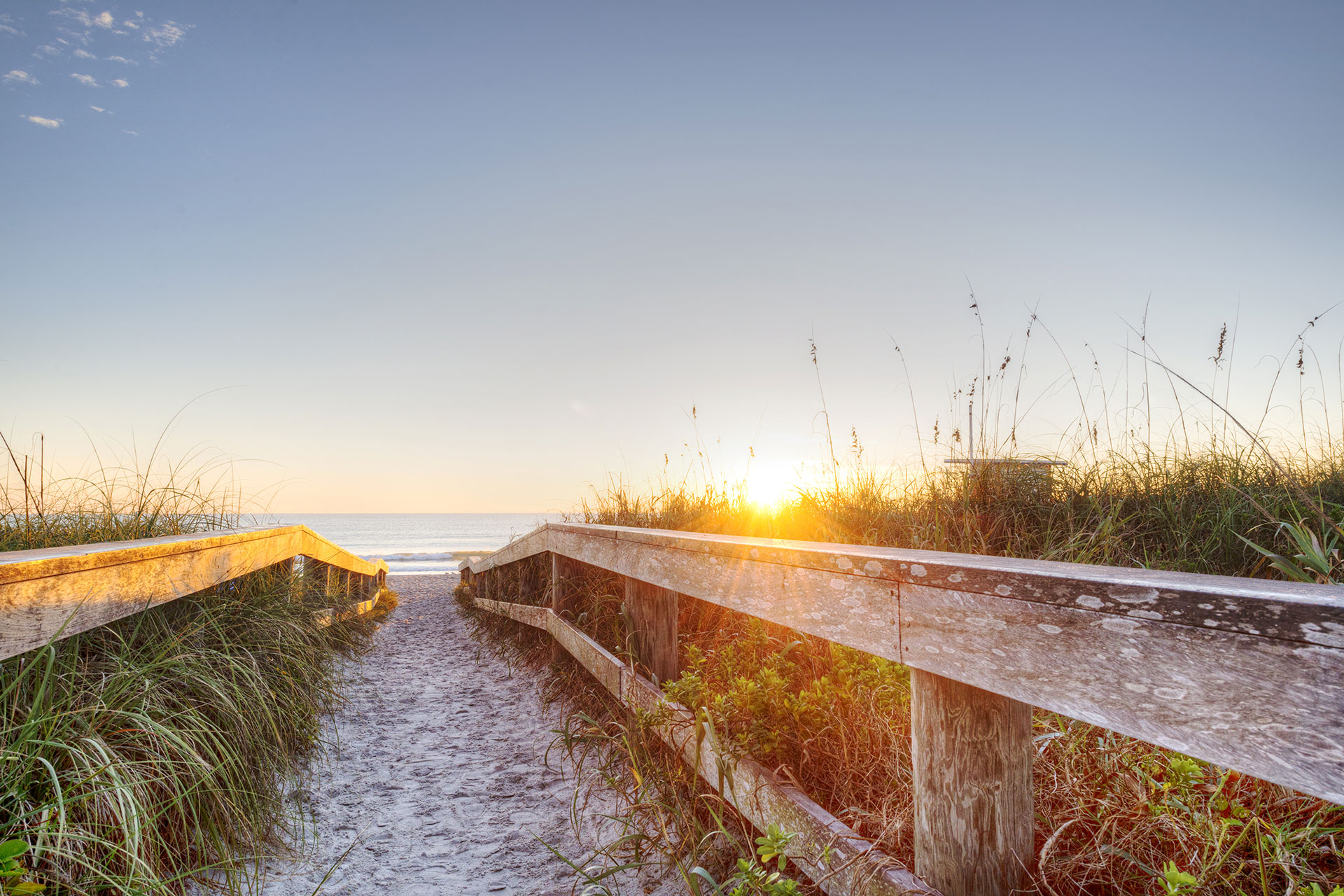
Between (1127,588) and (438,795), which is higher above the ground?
(1127,588)

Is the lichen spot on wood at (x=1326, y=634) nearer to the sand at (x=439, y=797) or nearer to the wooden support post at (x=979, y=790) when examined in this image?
the wooden support post at (x=979, y=790)

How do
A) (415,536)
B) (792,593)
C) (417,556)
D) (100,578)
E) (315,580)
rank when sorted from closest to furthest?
(792,593)
(100,578)
(315,580)
(417,556)
(415,536)

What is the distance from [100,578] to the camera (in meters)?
2.08

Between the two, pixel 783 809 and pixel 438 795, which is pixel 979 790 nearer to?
pixel 783 809

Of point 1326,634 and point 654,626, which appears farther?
point 654,626

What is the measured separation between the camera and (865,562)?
148cm

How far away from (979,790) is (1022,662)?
404 millimetres

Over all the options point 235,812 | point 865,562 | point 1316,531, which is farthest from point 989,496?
point 235,812

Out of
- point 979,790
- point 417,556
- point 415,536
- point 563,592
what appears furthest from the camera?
point 415,536

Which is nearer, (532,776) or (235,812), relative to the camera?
(235,812)

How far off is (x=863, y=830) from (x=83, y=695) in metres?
2.50

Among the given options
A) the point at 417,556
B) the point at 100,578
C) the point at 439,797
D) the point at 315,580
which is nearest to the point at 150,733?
the point at 100,578

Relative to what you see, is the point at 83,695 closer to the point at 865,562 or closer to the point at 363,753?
the point at 363,753

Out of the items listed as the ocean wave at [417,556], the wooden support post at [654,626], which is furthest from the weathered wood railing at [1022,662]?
the ocean wave at [417,556]
